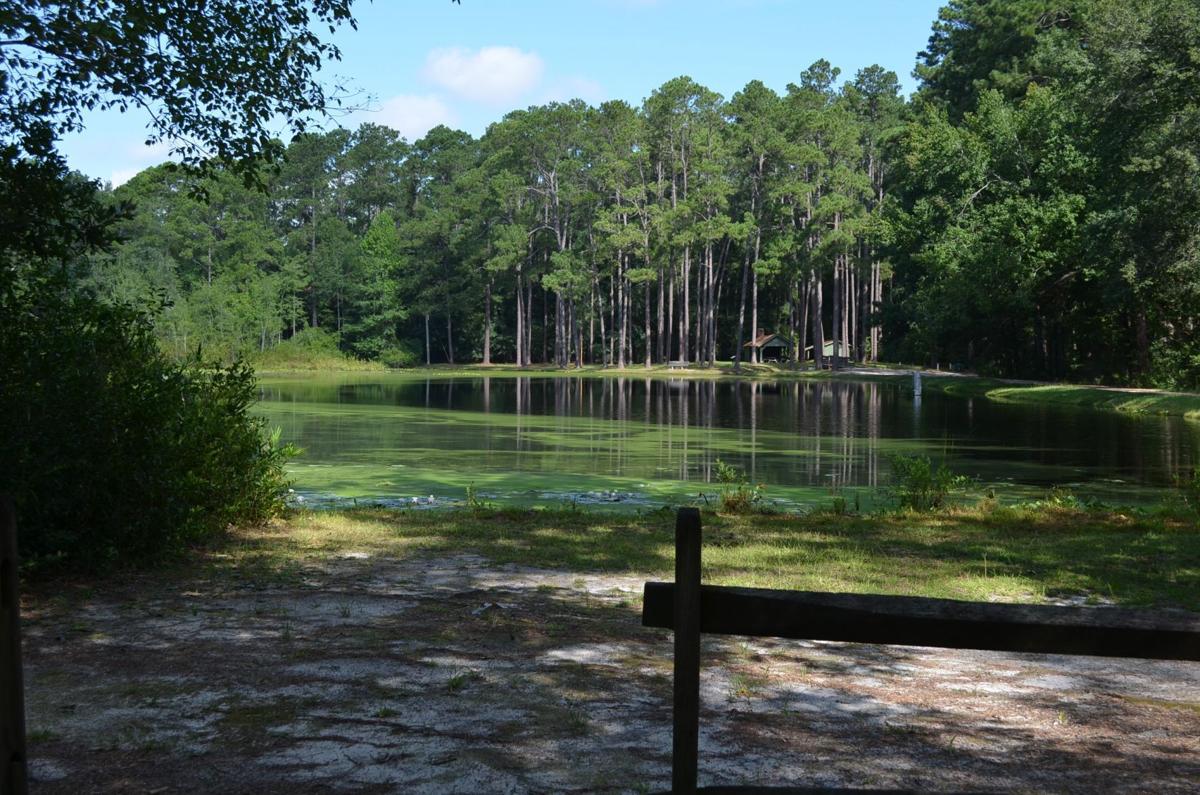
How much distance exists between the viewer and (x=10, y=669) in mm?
3008

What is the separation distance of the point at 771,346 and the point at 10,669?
3423 inches

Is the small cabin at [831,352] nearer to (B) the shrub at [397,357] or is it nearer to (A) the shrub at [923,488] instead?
(B) the shrub at [397,357]

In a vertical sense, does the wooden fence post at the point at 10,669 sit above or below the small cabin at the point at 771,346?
below

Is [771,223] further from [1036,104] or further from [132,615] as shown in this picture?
[132,615]

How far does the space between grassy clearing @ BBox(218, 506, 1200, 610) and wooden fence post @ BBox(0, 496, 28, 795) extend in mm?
5617

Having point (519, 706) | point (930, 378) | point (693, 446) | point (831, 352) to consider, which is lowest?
point (693, 446)

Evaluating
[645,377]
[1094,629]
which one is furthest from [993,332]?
[1094,629]

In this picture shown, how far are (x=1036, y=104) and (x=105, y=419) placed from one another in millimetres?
49232

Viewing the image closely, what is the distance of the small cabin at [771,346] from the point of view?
87125mm

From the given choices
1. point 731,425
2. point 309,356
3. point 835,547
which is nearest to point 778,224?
point 309,356

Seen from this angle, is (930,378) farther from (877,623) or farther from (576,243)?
(877,623)

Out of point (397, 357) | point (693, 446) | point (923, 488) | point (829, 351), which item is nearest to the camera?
point (923, 488)

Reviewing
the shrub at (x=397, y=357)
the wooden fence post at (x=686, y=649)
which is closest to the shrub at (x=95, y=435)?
the wooden fence post at (x=686, y=649)

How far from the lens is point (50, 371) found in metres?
8.24
